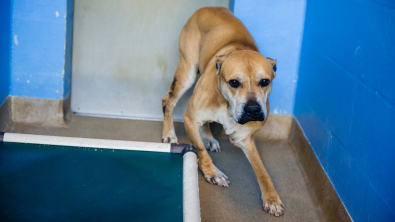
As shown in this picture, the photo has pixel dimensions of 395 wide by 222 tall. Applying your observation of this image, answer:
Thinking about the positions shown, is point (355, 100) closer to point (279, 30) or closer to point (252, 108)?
point (252, 108)

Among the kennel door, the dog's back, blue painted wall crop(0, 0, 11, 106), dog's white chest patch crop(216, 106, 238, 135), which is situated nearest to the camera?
dog's white chest patch crop(216, 106, 238, 135)

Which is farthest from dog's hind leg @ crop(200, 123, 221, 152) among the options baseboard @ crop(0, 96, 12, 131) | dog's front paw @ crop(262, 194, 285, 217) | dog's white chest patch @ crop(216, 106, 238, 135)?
baseboard @ crop(0, 96, 12, 131)

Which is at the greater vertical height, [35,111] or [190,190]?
[190,190]

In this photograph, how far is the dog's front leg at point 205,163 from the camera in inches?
113

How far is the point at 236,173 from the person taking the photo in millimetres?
3094

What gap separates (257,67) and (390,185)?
1.00 metres

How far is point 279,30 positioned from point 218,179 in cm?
144

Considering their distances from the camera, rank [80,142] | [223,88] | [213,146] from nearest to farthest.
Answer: [80,142]
[223,88]
[213,146]

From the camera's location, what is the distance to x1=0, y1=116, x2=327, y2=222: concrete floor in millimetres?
2604

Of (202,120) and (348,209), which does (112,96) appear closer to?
(202,120)

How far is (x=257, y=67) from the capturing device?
2422mm

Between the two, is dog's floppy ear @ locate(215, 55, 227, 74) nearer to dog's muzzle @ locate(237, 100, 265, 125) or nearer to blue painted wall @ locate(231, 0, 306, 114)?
dog's muzzle @ locate(237, 100, 265, 125)

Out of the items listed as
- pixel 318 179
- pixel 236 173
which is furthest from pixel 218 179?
pixel 318 179

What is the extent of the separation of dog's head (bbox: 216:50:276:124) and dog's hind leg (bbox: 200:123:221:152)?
3.12ft
